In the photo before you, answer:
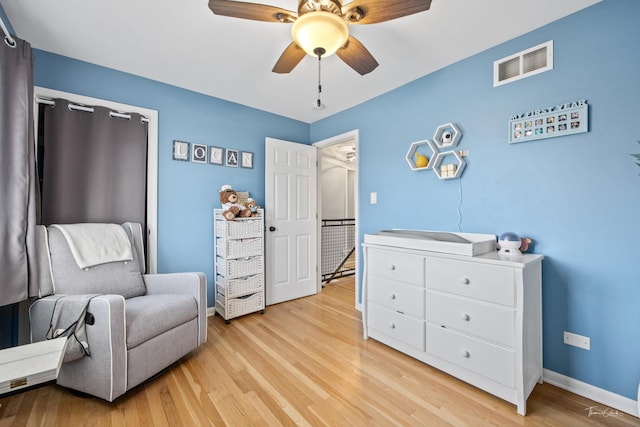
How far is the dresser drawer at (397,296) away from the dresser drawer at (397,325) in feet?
0.16

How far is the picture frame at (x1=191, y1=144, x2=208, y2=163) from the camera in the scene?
2.79 meters

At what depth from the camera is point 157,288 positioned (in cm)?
217

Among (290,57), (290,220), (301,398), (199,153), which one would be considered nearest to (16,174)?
(199,153)

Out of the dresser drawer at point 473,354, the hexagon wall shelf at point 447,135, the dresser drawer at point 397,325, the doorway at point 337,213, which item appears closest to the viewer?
the dresser drawer at point 473,354

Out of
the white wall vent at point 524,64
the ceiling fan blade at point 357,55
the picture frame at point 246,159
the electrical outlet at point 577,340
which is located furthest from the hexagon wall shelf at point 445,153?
the picture frame at point 246,159

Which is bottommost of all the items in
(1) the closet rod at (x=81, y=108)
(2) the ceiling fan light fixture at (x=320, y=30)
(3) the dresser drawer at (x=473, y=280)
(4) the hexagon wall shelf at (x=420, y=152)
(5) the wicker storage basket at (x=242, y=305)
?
(5) the wicker storage basket at (x=242, y=305)

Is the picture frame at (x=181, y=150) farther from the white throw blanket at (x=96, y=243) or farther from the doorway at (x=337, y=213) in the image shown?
the doorway at (x=337, y=213)

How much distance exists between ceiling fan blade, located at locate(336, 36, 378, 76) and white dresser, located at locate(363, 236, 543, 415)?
137 cm

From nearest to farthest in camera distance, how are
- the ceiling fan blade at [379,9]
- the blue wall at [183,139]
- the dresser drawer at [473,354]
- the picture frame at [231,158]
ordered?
the ceiling fan blade at [379,9]
the dresser drawer at [473,354]
the blue wall at [183,139]
the picture frame at [231,158]

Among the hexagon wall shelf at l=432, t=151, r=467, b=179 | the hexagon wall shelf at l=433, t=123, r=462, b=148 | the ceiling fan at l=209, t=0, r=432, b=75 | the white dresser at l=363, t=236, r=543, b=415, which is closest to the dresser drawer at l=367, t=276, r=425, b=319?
the white dresser at l=363, t=236, r=543, b=415

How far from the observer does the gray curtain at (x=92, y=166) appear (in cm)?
207

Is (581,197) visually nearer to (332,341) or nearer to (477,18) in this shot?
(477,18)

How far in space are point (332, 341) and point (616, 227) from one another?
6.85 feet

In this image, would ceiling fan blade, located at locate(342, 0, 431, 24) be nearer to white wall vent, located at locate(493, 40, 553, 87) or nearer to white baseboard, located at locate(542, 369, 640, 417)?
white wall vent, located at locate(493, 40, 553, 87)
